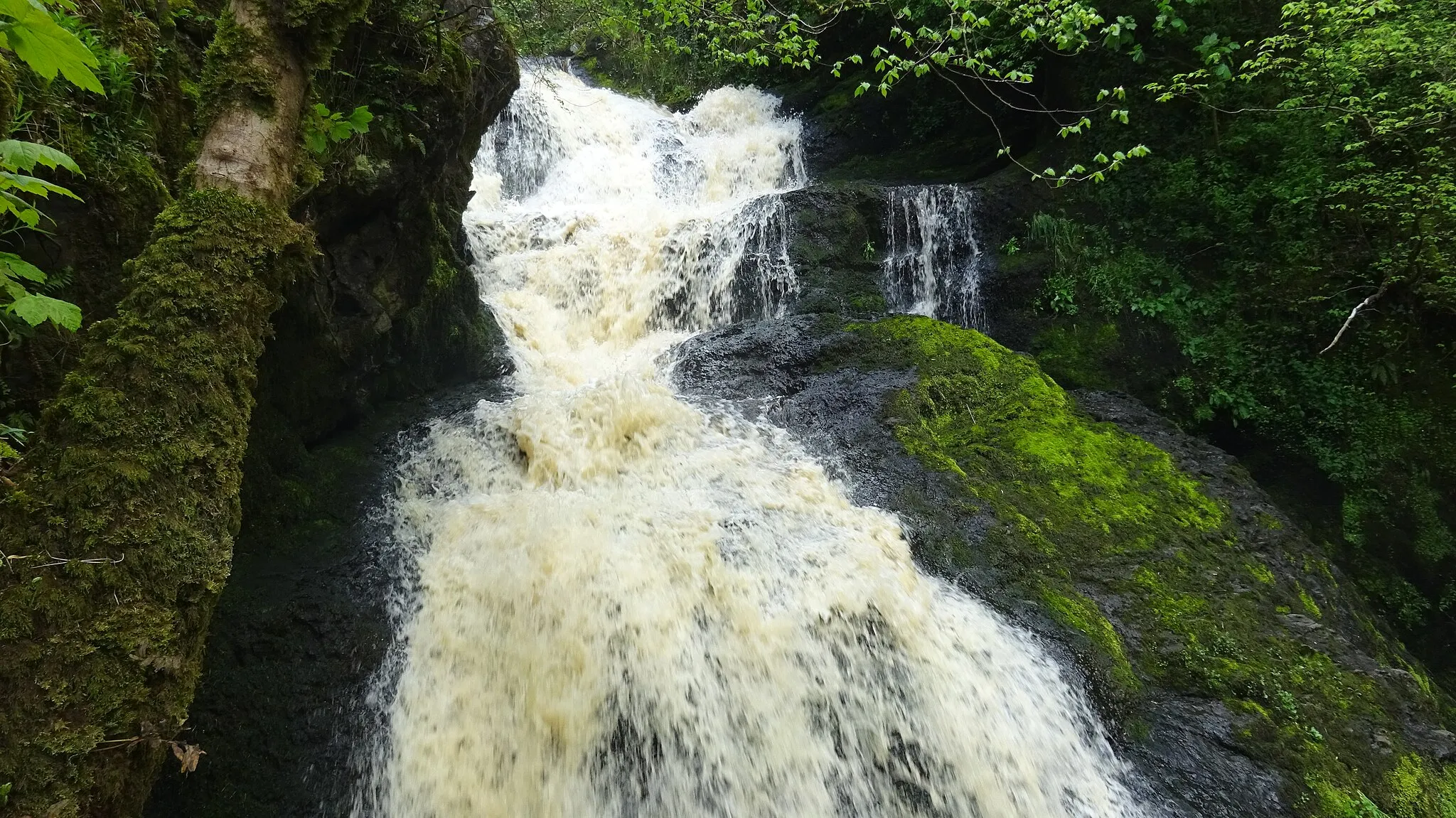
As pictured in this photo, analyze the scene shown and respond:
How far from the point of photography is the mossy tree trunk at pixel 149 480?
1.85 metres

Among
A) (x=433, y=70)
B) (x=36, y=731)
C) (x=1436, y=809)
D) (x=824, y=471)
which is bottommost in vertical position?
(x=1436, y=809)

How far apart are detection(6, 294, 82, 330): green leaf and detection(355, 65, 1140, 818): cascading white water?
286 cm

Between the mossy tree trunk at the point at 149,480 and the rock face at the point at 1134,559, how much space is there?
3.94m

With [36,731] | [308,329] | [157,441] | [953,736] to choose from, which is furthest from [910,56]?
[36,731]

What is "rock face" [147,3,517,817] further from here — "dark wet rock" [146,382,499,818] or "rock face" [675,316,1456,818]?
"rock face" [675,316,1456,818]

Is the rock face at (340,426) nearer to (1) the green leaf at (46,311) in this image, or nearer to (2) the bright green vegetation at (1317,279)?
(1) the green leaf at (46,311)

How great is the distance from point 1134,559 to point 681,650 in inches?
132

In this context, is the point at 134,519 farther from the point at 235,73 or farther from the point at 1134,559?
the point at 1134,559

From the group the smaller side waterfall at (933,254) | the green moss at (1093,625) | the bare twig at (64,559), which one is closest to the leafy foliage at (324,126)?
the bare twig at (64,559)

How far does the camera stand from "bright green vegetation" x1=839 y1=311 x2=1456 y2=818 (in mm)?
3799

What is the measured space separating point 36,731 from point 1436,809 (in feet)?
21.2

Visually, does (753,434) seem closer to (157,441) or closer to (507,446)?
(507,446)

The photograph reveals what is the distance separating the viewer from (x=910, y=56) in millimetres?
10969

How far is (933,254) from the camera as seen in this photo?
27.5 ft
